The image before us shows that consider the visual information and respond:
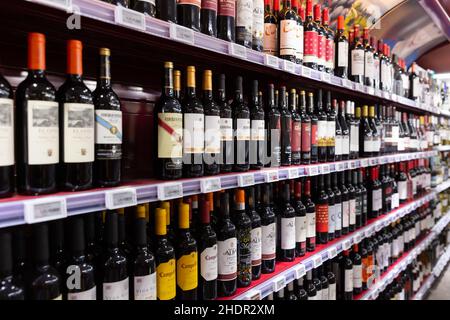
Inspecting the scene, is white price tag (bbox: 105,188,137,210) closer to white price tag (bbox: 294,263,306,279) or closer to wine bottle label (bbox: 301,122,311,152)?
white price tag (bbox: 294,263,306,279)

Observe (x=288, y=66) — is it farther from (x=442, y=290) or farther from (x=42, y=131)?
(x=442, y=290)

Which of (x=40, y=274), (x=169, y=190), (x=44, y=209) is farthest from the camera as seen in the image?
(x=169, y=190)

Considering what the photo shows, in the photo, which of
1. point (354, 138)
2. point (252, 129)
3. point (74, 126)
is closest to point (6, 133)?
point (74, 126)

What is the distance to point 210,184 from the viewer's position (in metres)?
1.48

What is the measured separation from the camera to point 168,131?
1.39 metres

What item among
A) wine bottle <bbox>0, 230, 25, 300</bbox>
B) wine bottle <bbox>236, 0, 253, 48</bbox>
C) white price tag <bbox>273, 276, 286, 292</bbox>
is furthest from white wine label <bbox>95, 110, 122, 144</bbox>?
white price tag <bbox>273, 276, 286, 292</bbox>

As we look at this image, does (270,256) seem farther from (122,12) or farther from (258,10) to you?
(122,12)

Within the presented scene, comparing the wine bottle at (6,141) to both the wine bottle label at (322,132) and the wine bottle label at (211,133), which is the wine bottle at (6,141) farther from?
the wine bottle label at (322,132)

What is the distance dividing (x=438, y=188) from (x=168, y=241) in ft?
14.3

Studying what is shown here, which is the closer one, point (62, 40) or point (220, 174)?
point (62, 40)

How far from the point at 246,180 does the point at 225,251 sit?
1.05ft

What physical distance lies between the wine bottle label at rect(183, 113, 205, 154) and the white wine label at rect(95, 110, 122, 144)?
0.30m

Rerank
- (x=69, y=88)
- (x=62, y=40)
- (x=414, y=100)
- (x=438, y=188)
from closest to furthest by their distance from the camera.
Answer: (x=69, y=88) < (x=62, y=40) < (x=414, y=100) < (x=438, y=188)
